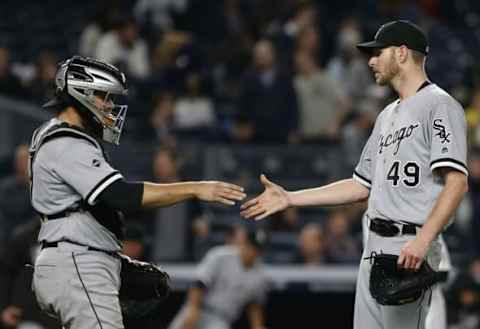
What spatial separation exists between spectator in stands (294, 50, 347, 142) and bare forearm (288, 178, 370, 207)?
6.22 metres

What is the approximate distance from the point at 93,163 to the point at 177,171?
5.83 metres

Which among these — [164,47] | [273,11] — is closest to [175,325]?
[164,47]

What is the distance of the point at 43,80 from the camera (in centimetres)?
1330

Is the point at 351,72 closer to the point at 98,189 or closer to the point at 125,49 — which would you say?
the point at 125,49

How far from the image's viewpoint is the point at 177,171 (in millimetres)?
11633

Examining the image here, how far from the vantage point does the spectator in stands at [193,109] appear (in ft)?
42.3

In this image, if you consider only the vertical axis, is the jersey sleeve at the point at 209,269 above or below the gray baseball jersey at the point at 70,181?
below

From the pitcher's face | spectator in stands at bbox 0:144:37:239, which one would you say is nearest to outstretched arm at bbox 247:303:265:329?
spectator in stands at bbox 0:144:37:239

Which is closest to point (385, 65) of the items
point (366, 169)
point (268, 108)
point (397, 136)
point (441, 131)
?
point (397, 136)

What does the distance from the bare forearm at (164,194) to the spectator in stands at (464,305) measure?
521 centimetres

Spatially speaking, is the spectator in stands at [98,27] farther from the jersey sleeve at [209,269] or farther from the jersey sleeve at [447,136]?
the jersey sleeve at [447,136]

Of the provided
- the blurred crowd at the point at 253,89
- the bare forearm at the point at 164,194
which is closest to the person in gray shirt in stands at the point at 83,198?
the bare forearm at the point at 164,194

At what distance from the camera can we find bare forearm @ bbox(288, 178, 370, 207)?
657 centimetres

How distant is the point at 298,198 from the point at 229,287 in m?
4.79
